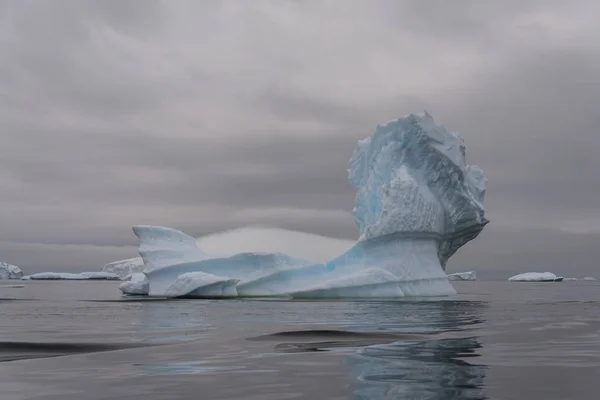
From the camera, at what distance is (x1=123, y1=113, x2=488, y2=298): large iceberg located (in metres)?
33.9

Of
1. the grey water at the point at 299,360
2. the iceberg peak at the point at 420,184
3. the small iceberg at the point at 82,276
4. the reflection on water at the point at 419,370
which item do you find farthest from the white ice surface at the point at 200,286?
the small iceberg at the point at 82,276

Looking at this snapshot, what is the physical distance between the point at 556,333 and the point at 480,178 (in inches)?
938

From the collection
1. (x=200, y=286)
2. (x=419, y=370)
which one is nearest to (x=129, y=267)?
(x=200, y=286)

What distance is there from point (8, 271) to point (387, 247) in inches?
3752

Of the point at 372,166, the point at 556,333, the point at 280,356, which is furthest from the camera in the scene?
the point at 372,166

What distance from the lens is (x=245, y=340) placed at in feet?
45.0

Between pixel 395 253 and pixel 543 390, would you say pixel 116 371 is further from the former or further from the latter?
pixel 395 253

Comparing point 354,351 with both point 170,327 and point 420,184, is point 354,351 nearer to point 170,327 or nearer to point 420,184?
point 170,327

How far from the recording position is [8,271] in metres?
113

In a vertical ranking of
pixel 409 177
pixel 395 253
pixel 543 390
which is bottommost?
pixel 543 390

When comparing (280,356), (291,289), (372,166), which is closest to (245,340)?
(280,356)

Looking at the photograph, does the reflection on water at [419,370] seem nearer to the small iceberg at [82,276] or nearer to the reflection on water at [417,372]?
the reflection on water at [417,372]

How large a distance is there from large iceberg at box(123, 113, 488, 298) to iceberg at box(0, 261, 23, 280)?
279ft

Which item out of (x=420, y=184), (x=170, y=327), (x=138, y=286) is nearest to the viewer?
(x=170, y=327)
